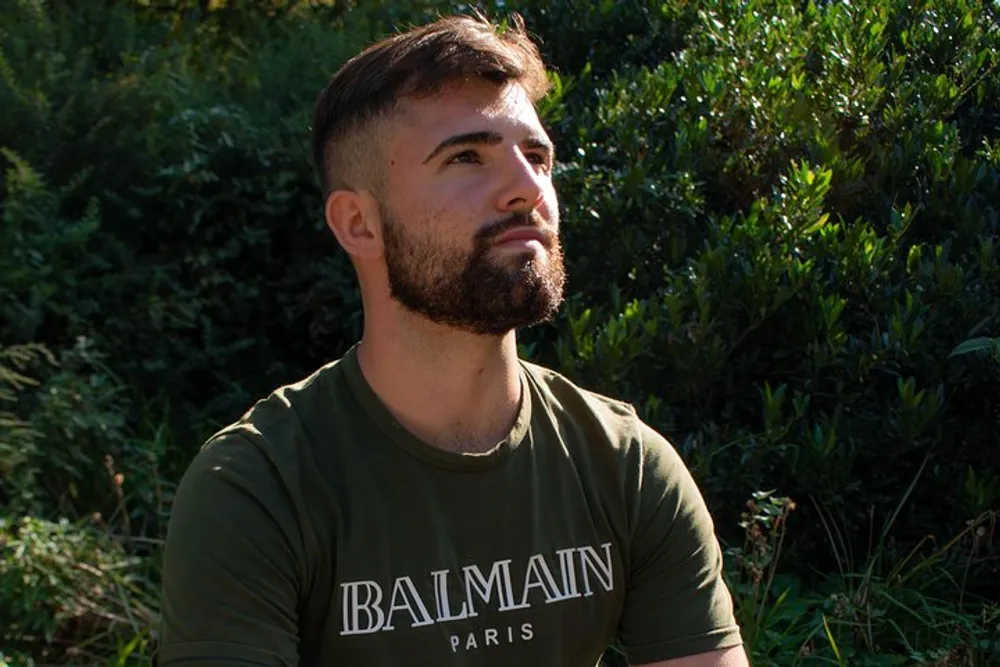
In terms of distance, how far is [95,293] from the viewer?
5.52 meters

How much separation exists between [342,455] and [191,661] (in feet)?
1.52

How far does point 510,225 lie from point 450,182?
15cm

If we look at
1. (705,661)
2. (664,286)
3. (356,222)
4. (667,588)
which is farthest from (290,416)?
(664,286)

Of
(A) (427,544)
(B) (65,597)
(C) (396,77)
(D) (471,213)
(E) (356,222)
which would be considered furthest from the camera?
(B) (65,597)

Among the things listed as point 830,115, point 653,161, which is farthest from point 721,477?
point 830,115

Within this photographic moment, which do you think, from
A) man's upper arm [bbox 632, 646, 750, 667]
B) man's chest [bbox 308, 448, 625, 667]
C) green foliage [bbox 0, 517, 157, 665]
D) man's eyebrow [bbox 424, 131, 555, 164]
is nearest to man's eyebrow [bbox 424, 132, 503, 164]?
man's eyebrow [bbox 424, 131, 555, 164]

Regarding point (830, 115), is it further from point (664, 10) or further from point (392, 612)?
point (392, 612)

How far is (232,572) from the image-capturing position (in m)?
2.55

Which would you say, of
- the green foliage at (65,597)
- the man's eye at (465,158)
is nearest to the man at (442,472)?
the man's eye at (465,158)

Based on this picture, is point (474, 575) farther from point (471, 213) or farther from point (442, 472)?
point (471, 213)

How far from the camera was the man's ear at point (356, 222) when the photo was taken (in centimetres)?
297

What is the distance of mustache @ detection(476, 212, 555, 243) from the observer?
2789mm

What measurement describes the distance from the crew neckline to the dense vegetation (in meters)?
1.36

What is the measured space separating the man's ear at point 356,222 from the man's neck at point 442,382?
17cm
